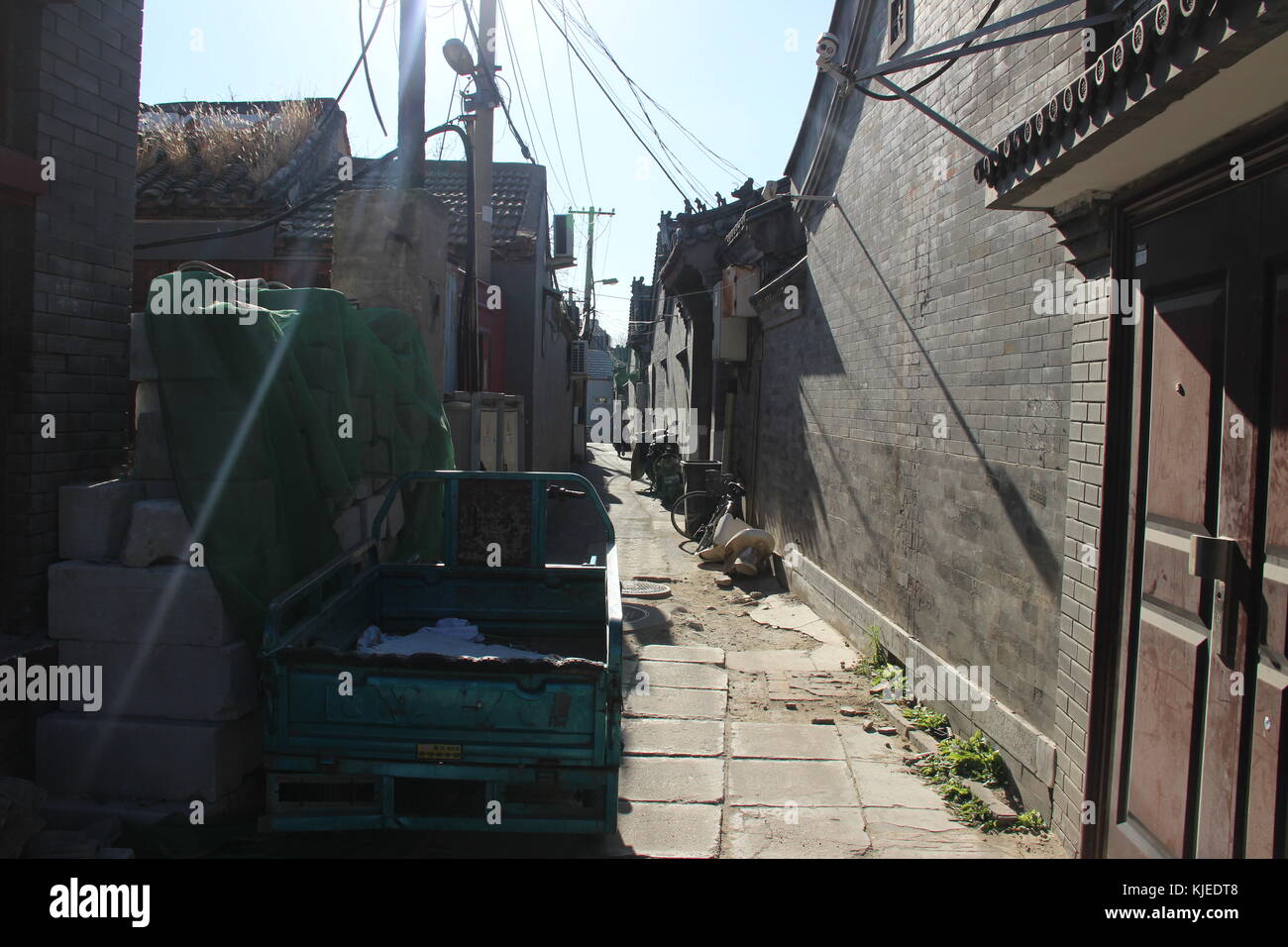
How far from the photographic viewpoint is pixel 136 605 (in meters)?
3.79

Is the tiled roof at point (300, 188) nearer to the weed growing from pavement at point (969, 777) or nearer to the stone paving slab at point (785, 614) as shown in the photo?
the stone paving slab at point (785, 614)

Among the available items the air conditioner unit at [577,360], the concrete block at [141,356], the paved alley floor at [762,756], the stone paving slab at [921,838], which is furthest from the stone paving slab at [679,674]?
the air conditioner unit at [577,360]

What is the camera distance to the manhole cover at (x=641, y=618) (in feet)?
26.7

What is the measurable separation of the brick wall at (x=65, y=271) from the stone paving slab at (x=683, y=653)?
4233 mm

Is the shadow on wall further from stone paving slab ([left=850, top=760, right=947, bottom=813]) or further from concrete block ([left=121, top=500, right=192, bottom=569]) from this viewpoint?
concrete block ([left=121, top=500, right=192, bottom=569])

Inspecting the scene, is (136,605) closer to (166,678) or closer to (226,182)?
(166,678)

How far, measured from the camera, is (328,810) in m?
3.51

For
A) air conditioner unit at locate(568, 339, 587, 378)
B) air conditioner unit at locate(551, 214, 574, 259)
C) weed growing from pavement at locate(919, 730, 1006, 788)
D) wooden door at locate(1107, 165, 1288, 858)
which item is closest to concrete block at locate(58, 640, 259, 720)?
weed growing from pavement at locate(919, 730, 1006, 788)

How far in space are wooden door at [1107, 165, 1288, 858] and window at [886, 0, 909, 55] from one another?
411 cm

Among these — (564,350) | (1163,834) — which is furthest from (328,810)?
(564,350)

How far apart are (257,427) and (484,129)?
7.97m

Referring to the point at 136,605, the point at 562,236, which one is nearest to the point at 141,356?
the point at 136,605
